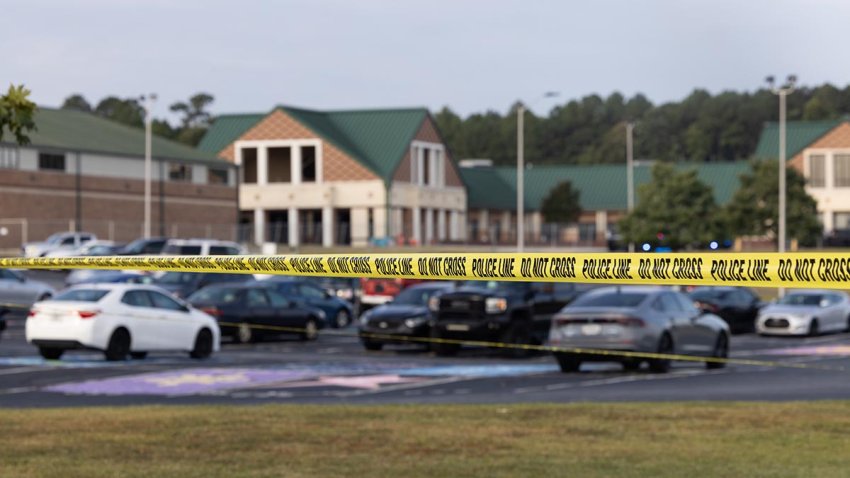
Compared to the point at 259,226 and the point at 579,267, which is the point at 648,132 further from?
the point at 579,267

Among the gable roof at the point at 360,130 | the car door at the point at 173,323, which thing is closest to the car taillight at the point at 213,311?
the car door at the point at 173,323

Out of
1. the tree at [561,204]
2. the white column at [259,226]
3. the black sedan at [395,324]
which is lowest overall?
the black sedan at [395,324]

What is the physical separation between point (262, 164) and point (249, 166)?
266cm

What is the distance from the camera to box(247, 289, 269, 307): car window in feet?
116

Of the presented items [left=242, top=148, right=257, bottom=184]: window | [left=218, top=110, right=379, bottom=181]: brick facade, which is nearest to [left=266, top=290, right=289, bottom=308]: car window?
[left=218, top=110, right=379, bottom=181]: brick facade

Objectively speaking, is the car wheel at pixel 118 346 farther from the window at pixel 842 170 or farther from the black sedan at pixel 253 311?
Result: the window at pixel 842 170

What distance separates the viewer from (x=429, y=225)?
101 meters

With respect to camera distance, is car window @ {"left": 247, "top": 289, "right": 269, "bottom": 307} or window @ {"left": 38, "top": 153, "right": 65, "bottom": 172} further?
window @ {"left": 38, "top": 153, "right": 65, "bottom": 172}

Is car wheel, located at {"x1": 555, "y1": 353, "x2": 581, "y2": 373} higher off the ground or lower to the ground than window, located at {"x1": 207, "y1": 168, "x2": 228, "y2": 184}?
lower

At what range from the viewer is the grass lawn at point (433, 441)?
12.2 m

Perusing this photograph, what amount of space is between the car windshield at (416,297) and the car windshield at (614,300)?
8.14 metres

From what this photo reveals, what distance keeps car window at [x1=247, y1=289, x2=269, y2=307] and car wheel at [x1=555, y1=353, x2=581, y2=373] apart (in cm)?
1151

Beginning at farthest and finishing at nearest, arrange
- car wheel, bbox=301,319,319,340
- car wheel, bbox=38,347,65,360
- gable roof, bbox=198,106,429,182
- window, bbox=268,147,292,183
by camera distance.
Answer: window, bbox=268,147,292,183 < gable roof, bbox=198,106,429,182 < car wheel, bbox=301,319,319,340 < car wheel, bbox=38,347,65,360

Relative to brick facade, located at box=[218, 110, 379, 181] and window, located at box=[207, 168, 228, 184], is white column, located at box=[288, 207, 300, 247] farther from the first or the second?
window, located at box=[207, 168, 228, 184]
